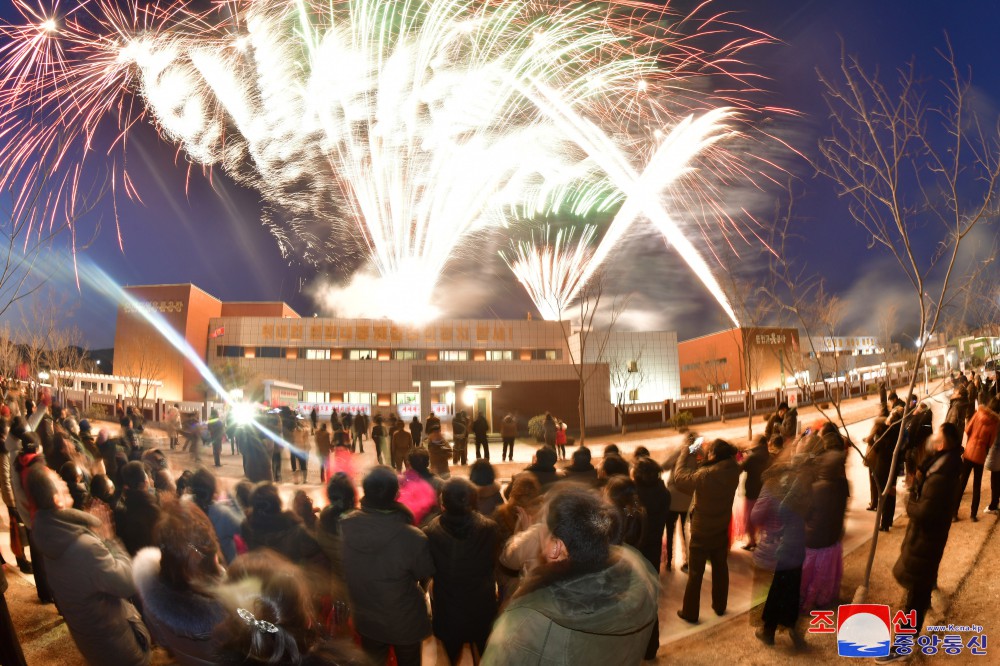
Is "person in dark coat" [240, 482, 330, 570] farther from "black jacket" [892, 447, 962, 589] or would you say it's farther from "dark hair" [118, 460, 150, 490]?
"black jacket" [892, 447, 962, 589]

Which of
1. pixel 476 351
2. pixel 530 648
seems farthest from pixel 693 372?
pixel 530 648

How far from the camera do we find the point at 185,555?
2650 mm

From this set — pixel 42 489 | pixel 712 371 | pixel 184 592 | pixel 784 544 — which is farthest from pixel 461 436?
pixel 712 371

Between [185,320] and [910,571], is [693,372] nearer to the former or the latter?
[185,320]

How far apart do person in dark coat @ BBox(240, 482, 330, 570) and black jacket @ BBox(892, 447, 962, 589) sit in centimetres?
464

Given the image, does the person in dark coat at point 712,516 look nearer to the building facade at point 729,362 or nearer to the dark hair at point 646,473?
the dark hair at point 646,473

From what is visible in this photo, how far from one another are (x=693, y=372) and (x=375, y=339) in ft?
96.0

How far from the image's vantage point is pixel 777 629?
511cm

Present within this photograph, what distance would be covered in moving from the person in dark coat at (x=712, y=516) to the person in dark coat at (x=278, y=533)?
324cm

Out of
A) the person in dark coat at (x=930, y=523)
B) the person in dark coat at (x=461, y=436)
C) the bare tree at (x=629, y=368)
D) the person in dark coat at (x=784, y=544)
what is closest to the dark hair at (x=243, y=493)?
the person in dark coat at (x=784, y=544)

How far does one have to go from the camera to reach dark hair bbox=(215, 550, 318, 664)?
179cm

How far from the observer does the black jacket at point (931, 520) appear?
4.46 meters

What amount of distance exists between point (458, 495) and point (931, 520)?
3840mm

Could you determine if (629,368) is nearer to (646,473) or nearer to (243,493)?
(646,473)
